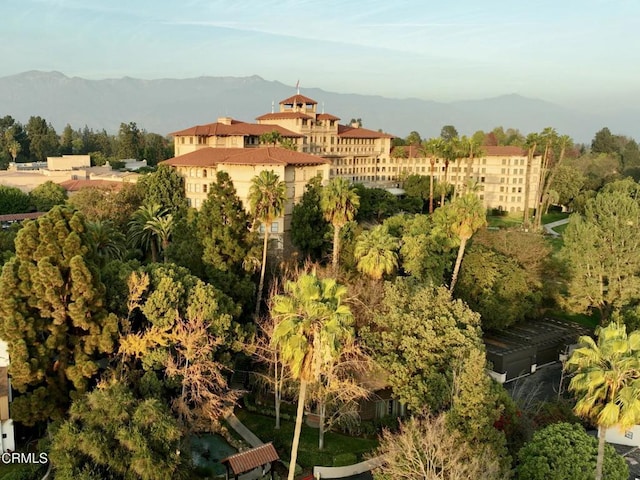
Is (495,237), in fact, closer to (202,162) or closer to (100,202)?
(202,162)

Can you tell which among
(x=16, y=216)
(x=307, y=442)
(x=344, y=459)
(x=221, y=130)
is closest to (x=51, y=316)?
(x=307, y=442)

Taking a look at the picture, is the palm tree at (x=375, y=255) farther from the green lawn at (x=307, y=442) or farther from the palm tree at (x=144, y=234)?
the palm tree at (x=144, y=234)

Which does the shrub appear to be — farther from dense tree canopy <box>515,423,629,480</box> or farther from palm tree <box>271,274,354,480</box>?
palm tree <box>271,274,354,480</box>

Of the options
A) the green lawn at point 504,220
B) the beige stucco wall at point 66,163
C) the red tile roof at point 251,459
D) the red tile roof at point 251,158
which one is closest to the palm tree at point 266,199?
the red tile roof at point 251,158

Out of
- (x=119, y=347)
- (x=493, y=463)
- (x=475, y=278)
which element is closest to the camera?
(x=493, y=463)

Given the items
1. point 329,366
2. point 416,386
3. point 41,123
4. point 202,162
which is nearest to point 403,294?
point 416,386

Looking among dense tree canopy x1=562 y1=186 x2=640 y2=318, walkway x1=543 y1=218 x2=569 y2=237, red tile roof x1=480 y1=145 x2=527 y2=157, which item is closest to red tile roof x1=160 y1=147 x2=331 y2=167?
dense tree canopy x1=562 y1=186 x2=640 y2=318
